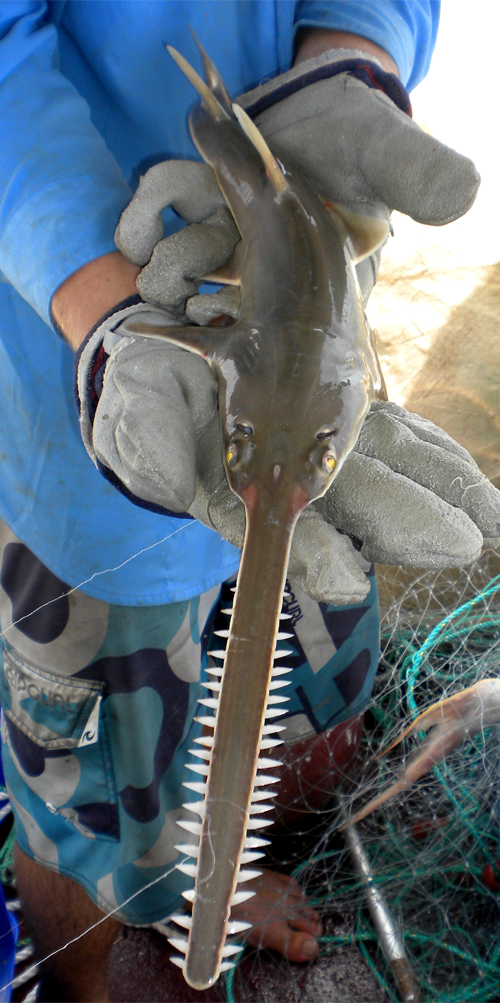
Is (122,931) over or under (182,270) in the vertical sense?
under

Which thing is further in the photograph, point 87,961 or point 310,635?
point 310,635

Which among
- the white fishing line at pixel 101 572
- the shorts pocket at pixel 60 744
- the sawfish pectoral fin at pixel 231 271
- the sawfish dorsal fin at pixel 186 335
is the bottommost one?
the shorts pocket at pixel 60 744

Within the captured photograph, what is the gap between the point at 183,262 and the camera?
945 mm

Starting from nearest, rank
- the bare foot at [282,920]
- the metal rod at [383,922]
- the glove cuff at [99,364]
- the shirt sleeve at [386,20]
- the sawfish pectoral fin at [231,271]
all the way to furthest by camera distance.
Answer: the glove cuff at [99,364]
the sawfish pectoral fin at [231,271]
the shirt sleeve at [386,20]
the metal rod at [383,922]
the bare foot at [282,920]

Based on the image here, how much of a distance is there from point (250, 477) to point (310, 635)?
3.97 ft

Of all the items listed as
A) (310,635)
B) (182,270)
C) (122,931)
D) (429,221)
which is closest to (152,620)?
(310,635)

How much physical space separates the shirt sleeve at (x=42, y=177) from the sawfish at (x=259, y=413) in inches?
7.4

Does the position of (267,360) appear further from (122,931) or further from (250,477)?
(122,931)

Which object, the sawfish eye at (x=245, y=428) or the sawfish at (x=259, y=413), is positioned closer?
the sawfish at (x=259, y=413)

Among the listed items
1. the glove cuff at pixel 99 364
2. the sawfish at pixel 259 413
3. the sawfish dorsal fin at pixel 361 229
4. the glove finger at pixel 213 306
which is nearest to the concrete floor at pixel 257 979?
the sawfish at pixel 259 413

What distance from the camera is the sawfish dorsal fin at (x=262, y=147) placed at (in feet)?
3.08

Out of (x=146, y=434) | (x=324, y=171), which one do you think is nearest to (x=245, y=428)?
(x=146, y=434)

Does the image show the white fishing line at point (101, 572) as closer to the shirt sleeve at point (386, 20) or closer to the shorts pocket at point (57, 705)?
the shorts pocket at point (57, 705)

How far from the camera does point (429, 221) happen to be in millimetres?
1037
